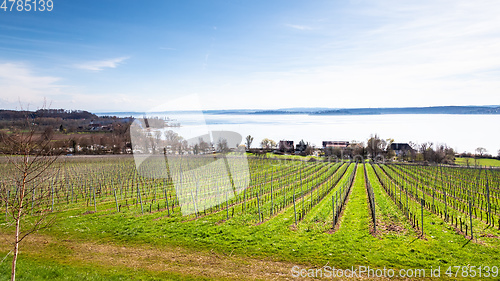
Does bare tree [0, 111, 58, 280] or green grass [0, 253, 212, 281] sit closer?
bare tree [0, 111, 58, 280]

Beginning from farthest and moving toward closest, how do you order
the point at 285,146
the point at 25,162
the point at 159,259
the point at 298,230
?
the point at 285,146 < the point at 298,230 < the point at 159,259 < the point at 25,162

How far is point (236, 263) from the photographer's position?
10.2 m

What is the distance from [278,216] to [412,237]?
667 centimetres

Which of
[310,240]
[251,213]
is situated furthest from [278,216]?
[310,240]

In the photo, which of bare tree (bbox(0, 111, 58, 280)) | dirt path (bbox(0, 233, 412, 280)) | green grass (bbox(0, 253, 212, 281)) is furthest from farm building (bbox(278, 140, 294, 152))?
green grass (bbox(0, 253, 212, 281))

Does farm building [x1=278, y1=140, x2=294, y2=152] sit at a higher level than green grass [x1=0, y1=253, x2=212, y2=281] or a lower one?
higher

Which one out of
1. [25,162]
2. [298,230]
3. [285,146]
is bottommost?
[298,230]

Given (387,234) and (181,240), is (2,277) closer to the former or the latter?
(181,240)

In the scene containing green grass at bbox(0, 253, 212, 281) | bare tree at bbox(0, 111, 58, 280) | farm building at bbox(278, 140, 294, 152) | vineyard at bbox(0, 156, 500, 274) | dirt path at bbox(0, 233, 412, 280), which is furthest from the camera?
farm building at bbox(278, 140, 294, 152)

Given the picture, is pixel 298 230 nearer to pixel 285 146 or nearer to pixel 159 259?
pixel 159 259

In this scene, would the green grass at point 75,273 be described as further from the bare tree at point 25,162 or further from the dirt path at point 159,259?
the bare tree at point 25,162

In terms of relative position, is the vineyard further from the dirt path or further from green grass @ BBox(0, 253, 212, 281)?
green grass @ BBox(0, 253, 212, 281)

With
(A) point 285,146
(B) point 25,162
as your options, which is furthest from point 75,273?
(A) point 285,146

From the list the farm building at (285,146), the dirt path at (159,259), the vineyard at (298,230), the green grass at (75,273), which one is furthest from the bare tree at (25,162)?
the farm building at (285,146)
